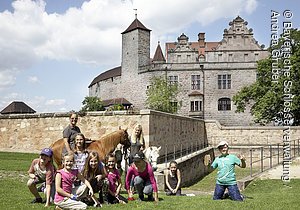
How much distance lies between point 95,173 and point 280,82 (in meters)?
31.9

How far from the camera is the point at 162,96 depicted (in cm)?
4962

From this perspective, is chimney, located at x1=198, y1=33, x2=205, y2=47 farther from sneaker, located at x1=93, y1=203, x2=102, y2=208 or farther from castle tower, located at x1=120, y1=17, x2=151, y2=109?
sneaker, located at x1=93, y1=203, x2=102, y2=208

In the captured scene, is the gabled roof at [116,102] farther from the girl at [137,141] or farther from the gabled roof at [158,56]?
the girl at [137,141]

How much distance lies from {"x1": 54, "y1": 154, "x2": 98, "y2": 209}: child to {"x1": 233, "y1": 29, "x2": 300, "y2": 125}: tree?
30858 mm

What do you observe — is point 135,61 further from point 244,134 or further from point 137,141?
point 137,141

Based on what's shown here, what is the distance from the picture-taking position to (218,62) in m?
54.2

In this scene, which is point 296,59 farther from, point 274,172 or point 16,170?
point 16,170

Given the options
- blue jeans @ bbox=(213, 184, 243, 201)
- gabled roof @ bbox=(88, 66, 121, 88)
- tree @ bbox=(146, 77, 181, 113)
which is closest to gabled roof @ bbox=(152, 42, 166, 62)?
gabled roof @ bbox=(88, 66, 121, 88)

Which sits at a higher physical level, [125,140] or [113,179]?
[125,140]

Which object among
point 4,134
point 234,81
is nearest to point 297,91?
point 234,81

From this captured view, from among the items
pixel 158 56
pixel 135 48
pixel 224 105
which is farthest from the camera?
pixel 158 56

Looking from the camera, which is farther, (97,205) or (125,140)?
(125,140)

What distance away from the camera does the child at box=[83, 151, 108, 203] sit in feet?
22.1

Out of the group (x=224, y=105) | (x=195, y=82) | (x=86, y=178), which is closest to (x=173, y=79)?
(x=195, y=82)
